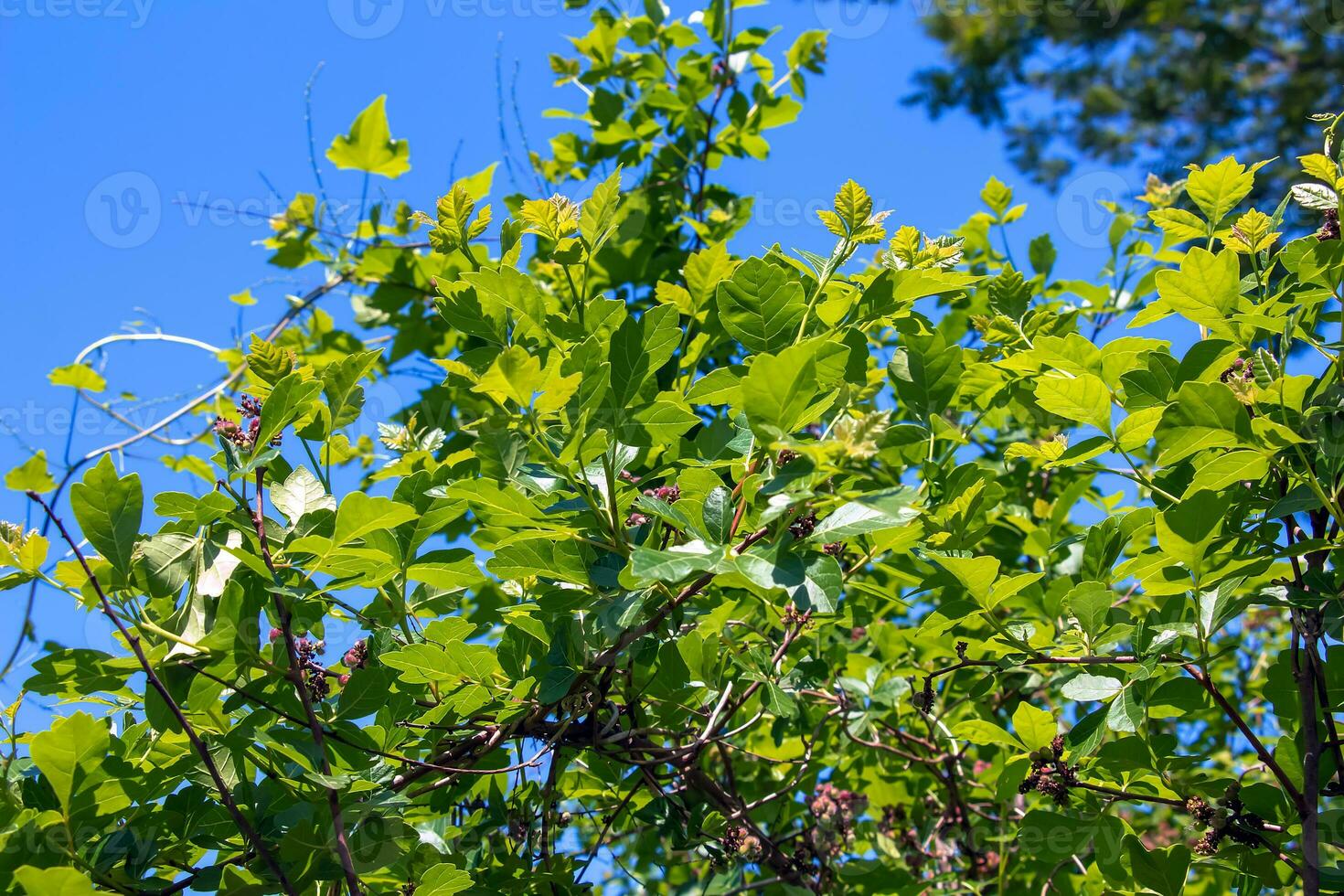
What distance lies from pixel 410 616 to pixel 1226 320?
4.49 feet

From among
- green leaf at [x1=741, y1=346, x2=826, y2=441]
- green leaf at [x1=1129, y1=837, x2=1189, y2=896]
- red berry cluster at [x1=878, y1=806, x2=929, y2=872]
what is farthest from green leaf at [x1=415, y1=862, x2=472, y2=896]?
red berry cluster at [x1=878, y1=806, x2=929, y2=872]

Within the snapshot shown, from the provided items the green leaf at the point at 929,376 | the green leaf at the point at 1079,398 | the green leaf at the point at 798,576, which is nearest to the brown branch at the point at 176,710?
the green leaf at the point at 798,576

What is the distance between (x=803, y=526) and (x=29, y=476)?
108cm

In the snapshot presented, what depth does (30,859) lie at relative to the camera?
1492 millimetres

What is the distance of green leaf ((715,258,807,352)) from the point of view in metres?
1.43

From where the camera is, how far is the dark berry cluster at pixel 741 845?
2100 mm

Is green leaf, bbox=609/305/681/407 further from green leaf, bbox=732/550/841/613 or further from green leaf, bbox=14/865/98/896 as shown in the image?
green leaf, bbox=14/865/98/896

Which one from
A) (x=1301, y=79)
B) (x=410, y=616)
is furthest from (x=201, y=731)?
(x=1301, y=79)

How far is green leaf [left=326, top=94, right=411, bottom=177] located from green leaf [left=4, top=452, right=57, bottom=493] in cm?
169

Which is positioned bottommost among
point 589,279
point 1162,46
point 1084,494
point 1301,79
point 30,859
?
point 30,859

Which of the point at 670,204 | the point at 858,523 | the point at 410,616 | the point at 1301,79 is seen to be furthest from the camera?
the point at 1301,79

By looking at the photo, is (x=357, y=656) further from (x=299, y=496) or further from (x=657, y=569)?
(x=657, y=569)

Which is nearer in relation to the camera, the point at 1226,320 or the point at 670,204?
the point at 1226,320

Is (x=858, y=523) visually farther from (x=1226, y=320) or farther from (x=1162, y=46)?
(x=1162, y=46)
